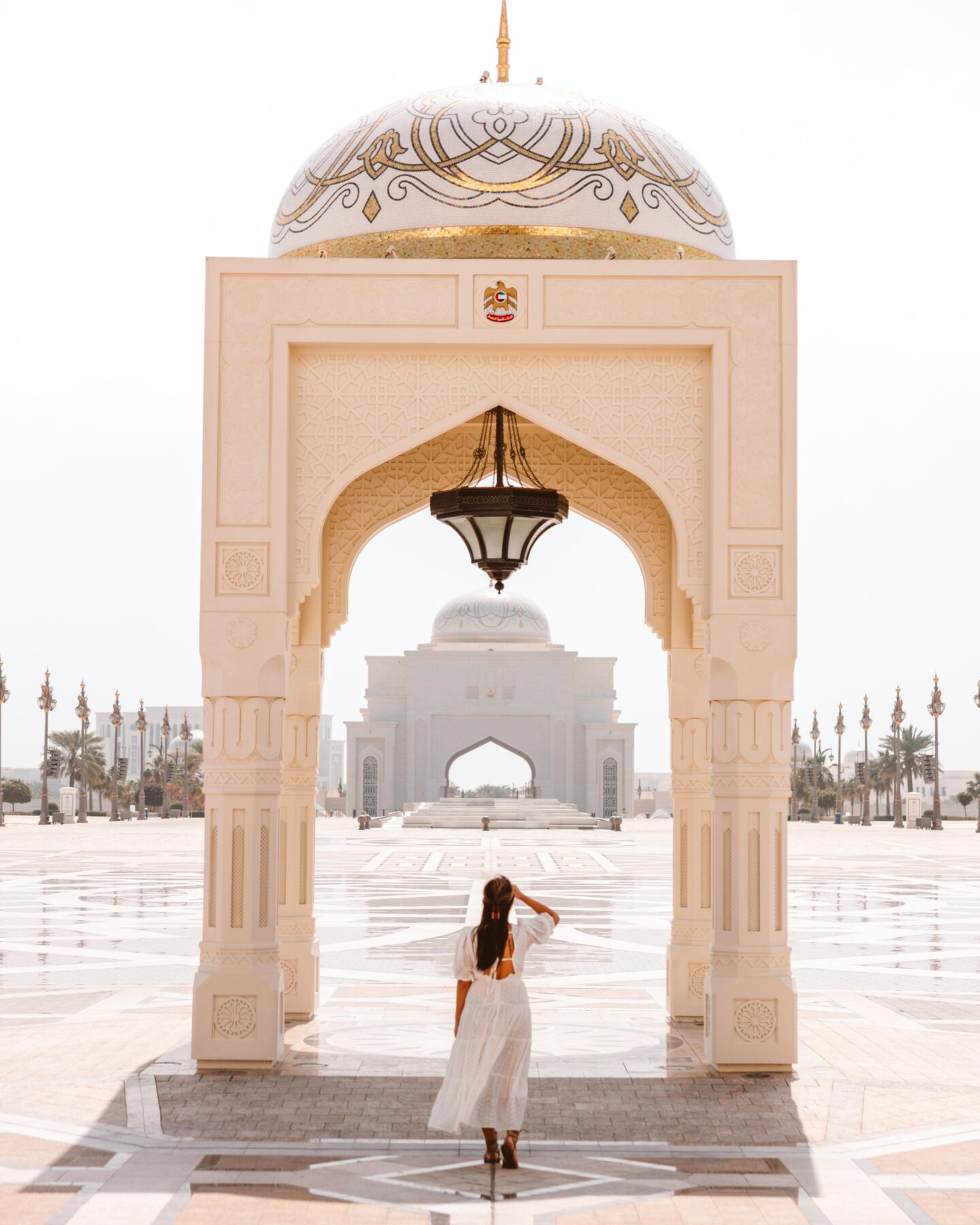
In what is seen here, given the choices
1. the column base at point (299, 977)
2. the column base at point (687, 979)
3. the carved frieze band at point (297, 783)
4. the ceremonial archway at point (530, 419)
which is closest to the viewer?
the ceremonial archway at point (530, 419)

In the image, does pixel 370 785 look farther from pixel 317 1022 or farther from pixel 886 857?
pixel 317 1022

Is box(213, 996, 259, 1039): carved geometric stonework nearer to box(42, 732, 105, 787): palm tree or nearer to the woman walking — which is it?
the woman walking

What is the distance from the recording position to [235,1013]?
245 inches

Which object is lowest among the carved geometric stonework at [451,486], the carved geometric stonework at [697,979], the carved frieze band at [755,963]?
the carved geometric stonework at [697,979]

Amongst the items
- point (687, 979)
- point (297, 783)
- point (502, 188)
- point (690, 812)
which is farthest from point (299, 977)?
point (502, 188)

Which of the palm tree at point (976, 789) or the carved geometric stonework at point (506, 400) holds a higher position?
the carved geometric stonework at point (506, 400)

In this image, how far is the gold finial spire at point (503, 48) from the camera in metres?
7.52

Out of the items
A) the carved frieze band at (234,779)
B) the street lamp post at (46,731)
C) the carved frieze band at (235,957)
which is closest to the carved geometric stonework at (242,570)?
the carved frieze band at (234,779)

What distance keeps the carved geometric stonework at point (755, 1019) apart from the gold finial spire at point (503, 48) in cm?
487

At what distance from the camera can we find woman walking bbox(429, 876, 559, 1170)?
4535 millimetres

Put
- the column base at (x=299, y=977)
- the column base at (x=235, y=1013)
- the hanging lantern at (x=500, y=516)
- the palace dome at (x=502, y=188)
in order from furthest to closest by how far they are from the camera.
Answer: the column base at (x=299, y=977) → the palace dome at (x=502, y=188) → the hanging lantern at (x=500, y=516) → the column base at (x=235, y=1013)

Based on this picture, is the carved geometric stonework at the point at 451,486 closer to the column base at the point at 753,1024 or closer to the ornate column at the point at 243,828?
the ornate column at the point at 243,828

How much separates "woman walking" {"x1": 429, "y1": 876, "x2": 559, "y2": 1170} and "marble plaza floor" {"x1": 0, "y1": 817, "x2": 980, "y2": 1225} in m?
0.20

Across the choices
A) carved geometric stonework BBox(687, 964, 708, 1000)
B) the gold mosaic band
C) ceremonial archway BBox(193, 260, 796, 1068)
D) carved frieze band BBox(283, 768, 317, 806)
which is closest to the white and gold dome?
the gold mosaic band
